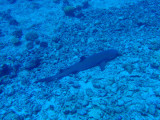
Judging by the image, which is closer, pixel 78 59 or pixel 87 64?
pixel 87 64

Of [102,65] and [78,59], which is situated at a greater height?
[102,65]

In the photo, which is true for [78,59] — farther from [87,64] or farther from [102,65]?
[102,65]

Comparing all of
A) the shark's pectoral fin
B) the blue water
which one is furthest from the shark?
the blue water

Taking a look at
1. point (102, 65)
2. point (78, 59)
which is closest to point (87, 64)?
point (102, 65)

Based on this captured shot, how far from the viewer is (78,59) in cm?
747

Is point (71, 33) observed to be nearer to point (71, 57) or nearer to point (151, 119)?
point (71, 57)

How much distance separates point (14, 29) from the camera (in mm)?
10883

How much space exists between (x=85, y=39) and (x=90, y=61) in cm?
207

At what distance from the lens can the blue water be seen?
5609 mm

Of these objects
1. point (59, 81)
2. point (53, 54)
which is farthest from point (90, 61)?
point (53, 54)

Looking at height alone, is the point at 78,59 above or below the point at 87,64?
below

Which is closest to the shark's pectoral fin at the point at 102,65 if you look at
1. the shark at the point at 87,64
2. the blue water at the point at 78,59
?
→ the shark at the point at 87,64

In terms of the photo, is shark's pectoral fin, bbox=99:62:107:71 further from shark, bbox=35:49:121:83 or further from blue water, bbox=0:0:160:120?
blue water, bbox=0:0:160:120

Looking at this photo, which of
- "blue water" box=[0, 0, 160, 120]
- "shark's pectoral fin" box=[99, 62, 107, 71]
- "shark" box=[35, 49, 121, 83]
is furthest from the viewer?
"shark's pectoral fin" box=[99, 62, 107, 71]
